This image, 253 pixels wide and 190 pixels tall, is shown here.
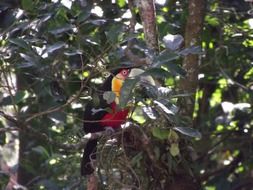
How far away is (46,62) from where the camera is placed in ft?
7.84

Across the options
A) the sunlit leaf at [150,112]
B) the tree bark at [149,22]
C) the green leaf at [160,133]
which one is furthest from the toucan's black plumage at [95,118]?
the sunlit leaf at [150,112]

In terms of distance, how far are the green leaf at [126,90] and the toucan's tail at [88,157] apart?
0.74m

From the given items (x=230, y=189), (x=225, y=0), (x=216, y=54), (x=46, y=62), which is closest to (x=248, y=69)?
(x=216, y=54)

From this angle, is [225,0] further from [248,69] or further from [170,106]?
[170,106]

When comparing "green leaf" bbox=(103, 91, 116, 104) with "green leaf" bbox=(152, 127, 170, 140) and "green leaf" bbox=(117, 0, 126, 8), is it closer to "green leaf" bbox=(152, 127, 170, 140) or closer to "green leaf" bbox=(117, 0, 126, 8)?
"green leaf" bbox=(152, 127, 170, 140)

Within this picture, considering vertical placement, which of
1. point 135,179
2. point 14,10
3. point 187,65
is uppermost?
point 14,10

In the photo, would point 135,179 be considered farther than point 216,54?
No

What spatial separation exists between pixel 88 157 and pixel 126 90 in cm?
90

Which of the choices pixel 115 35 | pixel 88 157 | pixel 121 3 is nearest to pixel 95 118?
pixel 88 157

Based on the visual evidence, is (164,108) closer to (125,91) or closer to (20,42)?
(125,91)

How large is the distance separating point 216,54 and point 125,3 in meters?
0.53

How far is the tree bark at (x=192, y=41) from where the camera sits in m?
2.71

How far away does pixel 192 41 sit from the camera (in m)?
2.77

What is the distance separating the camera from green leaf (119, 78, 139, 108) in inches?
70.4
